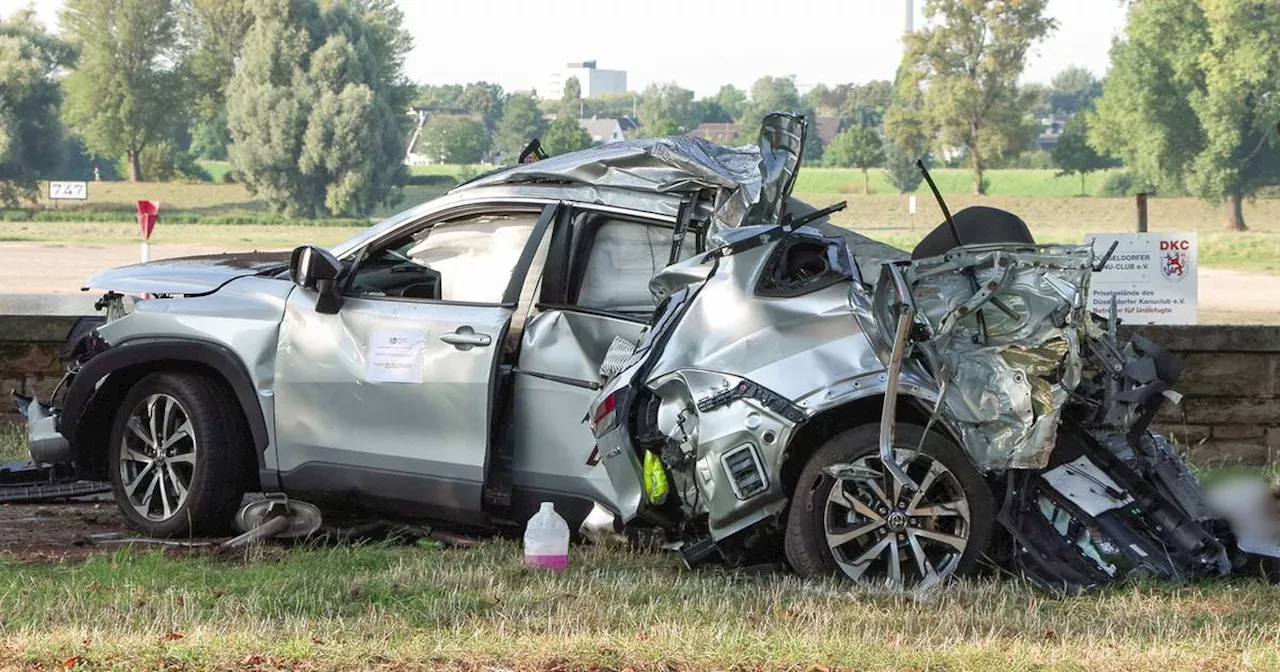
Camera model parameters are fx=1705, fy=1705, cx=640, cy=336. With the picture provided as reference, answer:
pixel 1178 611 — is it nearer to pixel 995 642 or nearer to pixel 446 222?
pixel 995 642

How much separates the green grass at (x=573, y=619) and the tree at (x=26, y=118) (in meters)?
87.4

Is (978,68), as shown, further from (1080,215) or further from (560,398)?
(560,398)

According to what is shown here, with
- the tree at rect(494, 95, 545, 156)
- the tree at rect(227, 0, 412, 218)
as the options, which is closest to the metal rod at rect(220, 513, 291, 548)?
the tree at rect(227, 0, 412, 218)

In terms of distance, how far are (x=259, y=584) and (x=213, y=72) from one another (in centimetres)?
10408

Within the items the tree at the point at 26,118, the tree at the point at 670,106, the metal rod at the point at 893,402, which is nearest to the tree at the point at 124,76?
the tree at the point at 26,118

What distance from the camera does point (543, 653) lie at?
4988mm

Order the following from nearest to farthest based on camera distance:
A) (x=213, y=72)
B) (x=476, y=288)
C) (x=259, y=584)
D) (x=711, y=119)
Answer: (x=259, y=584) < (x=476, y=288) < (x=213, y=72) < (x=711, y=119)

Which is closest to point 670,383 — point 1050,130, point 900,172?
point 900,172

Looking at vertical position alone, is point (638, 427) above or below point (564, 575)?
above

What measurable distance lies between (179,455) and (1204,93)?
8244 cm

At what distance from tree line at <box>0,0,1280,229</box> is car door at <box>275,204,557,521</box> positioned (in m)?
73.8

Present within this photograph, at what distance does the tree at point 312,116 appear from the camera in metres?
87.6

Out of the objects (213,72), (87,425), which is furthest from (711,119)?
(87,425)

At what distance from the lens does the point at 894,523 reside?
640cm
